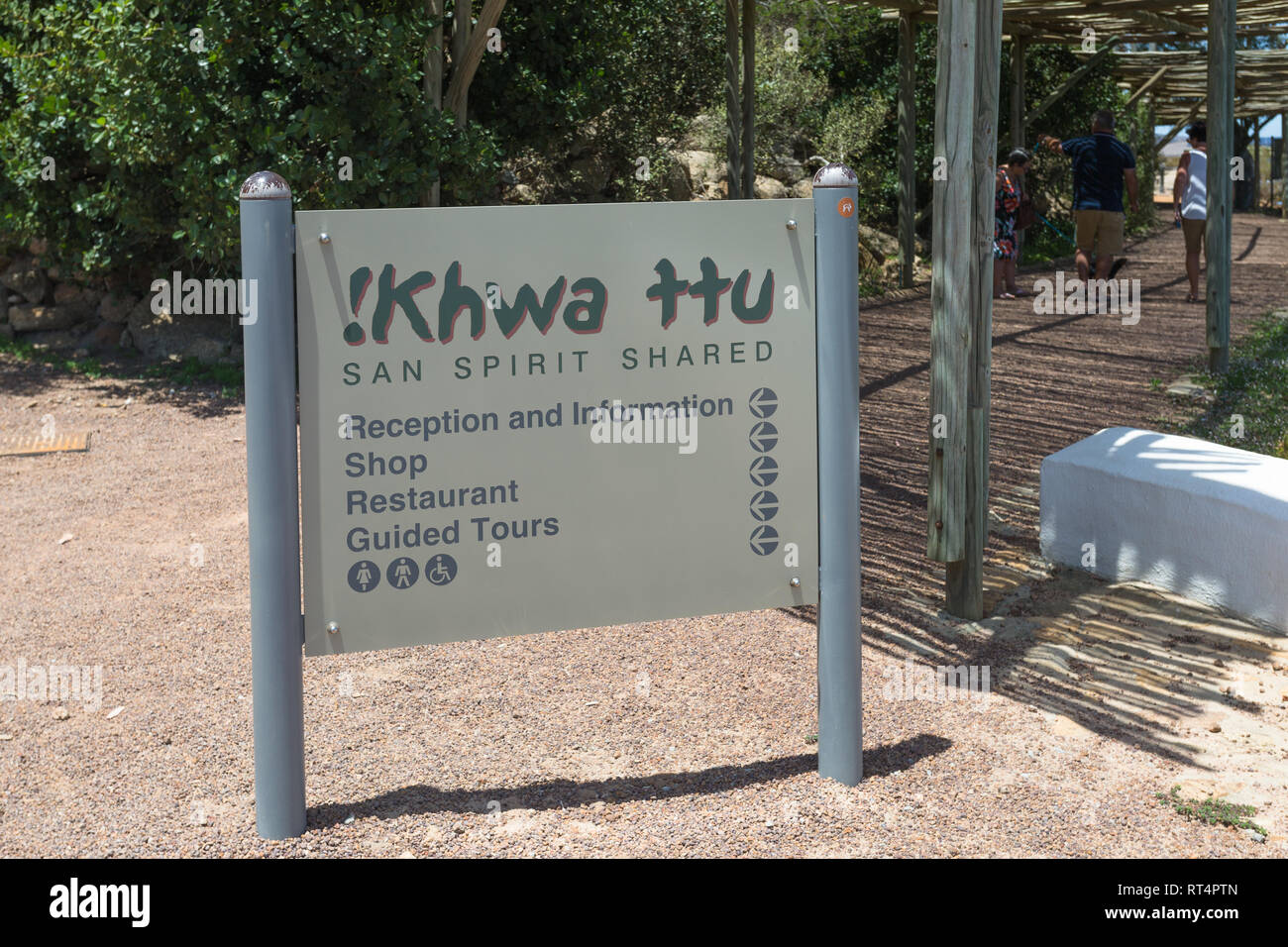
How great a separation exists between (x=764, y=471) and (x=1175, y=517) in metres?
2.30

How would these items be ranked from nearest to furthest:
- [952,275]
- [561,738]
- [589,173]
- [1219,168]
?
[561,738] → [952,275] → [1219,168] → [589,173]

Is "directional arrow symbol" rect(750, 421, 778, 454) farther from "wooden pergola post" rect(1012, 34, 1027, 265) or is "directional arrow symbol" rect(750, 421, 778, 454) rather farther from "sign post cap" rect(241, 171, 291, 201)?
"wooden pergola post" rect(1012, 34, 1027, 265)

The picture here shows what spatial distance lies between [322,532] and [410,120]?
21.6 feet

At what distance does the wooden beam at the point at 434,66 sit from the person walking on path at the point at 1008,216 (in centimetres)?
595

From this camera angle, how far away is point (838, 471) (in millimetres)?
3680

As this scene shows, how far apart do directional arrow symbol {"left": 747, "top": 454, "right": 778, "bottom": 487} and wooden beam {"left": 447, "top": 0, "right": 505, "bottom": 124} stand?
21.4ft

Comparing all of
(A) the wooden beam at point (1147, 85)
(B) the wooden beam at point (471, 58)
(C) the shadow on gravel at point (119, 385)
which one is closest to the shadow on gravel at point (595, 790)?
(C) the shadow on gravel at point (119, 385)

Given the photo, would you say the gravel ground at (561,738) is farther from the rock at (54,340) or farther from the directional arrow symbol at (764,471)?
the rock at (54,340)

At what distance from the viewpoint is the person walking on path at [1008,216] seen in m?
13.4

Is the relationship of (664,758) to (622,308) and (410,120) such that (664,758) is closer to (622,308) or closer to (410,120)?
(622,308)

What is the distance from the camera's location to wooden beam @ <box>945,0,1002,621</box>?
492 centimetres

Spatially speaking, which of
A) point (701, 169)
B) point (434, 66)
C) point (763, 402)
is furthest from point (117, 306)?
point (763, 402)

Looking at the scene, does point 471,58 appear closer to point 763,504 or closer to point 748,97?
point 748,97

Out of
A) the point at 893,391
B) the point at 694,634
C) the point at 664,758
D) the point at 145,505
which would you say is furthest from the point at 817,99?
the point at 664,758
